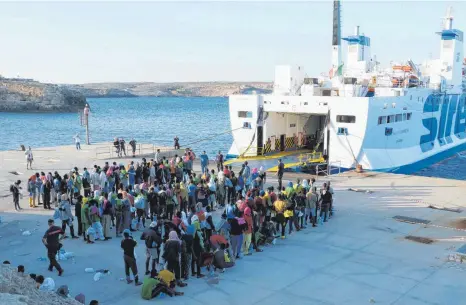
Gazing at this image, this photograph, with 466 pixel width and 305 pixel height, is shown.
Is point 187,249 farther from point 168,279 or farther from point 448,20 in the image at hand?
point 448,20

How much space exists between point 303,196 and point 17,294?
8.46 metres

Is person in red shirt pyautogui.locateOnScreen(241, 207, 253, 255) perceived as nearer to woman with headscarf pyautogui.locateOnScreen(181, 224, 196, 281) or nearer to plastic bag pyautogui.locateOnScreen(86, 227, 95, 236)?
woman with headscarf pyautogui.locateOnScreen(181, 224, 196, 281)

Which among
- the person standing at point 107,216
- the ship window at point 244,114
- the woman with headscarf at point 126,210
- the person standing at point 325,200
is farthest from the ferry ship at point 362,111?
the person standing at point 107,216

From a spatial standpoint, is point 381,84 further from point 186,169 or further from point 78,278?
point 78,278

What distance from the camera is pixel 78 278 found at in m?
10.3

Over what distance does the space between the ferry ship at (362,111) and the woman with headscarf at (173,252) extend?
51.0ft

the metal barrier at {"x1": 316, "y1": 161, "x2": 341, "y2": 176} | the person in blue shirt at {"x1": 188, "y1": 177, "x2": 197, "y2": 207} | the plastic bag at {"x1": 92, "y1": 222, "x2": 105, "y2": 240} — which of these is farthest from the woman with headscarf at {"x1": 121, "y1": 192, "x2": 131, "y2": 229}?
the metal barrier at {"x1": 316, "y1": 161, "x2": 341, "y2": 176}

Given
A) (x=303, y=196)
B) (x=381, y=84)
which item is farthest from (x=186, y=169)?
(x=381, y=84)

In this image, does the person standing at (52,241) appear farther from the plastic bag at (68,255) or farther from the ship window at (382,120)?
the ship window at (382,120)

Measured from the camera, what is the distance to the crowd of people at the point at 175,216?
32.9 ft

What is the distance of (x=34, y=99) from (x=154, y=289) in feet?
414

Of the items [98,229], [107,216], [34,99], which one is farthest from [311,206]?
[34,99]

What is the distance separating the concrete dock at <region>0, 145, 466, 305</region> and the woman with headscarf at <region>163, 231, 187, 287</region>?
0.46 meters

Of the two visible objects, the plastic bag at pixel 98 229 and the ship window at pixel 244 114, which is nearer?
the plastic bag at pixel 98 229
